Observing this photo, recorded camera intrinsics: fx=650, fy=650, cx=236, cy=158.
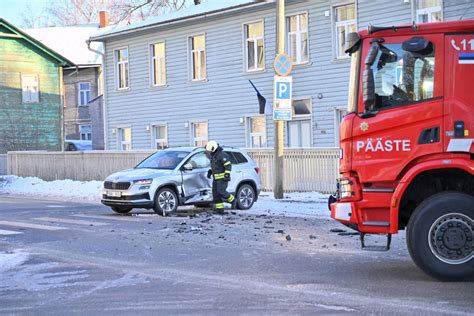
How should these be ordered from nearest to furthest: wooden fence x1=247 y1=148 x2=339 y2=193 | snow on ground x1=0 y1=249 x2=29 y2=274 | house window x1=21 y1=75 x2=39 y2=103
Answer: snow on ground x1=0 y1=249 x2=29 y2=274 < wooden fence x1=247 y1=148 x2=339 y2=193 < house window x1=21 y1=75 x2=39 y2=103

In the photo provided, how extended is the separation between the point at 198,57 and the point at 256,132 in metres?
4.53

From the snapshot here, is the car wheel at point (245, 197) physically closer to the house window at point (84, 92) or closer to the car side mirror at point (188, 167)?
the car side mirror at point (188, 167)

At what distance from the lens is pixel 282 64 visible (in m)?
17.7

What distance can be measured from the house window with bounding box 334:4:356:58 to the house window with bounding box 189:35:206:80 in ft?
21.5

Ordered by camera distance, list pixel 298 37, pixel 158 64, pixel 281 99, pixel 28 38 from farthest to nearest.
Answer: pixel 28 38 → pixel 158 64 → pixel 298 37 → pixel 281 99

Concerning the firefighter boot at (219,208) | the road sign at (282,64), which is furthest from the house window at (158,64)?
the firefighter boot at (219,208)

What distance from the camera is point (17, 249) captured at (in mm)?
10336

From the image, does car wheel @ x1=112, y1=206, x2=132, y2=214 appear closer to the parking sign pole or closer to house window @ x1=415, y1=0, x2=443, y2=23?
the parking sign pole

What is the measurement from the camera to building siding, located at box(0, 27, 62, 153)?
120 feet

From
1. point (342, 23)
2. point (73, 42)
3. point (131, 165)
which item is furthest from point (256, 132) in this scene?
point (73, 42)

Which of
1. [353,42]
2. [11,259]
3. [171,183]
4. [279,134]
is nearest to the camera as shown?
[353,42]

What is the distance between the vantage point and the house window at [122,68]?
3033 cm

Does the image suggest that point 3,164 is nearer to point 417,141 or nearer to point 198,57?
point 198,57

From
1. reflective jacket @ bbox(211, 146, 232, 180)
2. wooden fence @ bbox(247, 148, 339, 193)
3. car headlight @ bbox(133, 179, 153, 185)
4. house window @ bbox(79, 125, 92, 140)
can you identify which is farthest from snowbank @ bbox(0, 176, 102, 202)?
house window @ bbox(79, 125, 92, 140)
